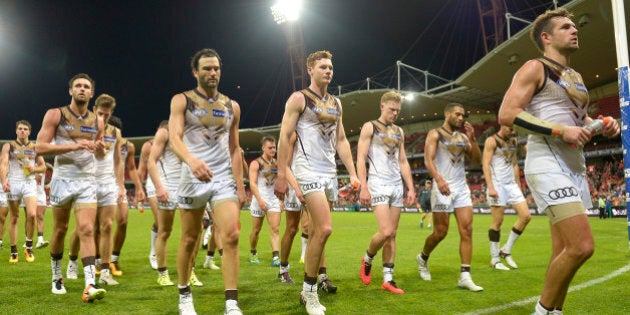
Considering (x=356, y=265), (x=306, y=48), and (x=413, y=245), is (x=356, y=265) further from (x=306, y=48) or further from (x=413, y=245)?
(x=306, y=48)

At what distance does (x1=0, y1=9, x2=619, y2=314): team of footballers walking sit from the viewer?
12.5ft

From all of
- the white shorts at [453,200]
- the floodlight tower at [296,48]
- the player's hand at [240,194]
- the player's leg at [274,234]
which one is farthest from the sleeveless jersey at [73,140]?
the floodlight tower at [296,48]

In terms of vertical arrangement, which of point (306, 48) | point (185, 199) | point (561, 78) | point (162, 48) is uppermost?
point (162, 48)

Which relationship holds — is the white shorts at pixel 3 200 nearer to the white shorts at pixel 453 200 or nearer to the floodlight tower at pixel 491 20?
the white shorts at pixel 453 200

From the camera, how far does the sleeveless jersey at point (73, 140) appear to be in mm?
6023

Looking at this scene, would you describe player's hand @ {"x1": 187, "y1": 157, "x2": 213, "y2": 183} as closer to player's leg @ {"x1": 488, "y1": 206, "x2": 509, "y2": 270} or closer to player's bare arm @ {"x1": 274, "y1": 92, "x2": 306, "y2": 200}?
player's bare arm @ {"x1": 274, "y1": 92, "x2": 306, "y2": 200}

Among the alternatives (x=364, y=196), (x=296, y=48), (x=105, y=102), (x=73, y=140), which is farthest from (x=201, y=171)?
(x=296, y=48)

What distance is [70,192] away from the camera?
5.93m

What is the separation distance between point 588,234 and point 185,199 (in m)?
3.57

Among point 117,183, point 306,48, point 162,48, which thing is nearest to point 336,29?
point 306,48

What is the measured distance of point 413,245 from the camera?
13047 mm

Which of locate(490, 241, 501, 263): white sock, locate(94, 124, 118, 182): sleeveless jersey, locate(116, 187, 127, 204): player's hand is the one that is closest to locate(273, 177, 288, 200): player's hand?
locate(94, 124, 118, 182): sleeveless jersey

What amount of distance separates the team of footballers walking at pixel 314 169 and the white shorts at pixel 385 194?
2 cm

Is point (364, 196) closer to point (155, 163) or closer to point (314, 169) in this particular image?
point (314, 169)
